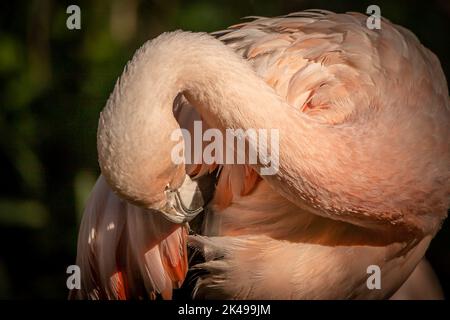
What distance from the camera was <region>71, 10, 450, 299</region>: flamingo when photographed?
1.66 m

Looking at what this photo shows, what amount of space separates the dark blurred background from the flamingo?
1.16 metres

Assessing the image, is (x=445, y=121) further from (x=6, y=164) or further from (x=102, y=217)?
(x=6, y=164)

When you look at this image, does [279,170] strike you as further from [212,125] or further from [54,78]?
[54,78]

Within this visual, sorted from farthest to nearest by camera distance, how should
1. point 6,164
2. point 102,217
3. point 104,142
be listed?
point 6,164 < point 102,217 < point 104,142

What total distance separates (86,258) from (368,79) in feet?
3.56

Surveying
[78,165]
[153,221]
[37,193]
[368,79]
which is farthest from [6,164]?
[368,79]

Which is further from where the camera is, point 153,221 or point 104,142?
point 153,221

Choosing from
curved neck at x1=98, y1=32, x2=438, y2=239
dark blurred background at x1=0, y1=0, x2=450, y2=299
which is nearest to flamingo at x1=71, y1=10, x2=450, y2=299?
curved neck at x1=98, y1=32, x2=438, y2=239

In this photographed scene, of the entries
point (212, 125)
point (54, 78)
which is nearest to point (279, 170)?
point (212, 125)

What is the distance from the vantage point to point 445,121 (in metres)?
2.06

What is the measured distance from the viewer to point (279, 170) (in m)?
1.75

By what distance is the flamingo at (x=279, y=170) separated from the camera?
65.3 inches

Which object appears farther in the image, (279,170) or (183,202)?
(183,202)

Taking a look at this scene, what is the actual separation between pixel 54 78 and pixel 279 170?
2.11m
